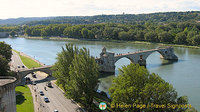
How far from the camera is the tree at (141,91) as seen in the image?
21.1m

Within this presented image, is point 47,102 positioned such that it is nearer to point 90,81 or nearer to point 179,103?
point 90,81

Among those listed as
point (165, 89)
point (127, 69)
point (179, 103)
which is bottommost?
point (179, 103)

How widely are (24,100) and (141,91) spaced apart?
1526cm

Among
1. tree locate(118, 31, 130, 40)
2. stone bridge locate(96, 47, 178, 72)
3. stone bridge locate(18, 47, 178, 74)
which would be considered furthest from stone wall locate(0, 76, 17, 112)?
tree locate(118, 31, 130, 40)

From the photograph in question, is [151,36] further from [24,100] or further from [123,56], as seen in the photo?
[24,100]

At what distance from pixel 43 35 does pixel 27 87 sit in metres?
110

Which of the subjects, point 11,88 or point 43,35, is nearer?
point 11,88

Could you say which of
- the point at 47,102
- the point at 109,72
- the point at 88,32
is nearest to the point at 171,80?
the point at 109,72

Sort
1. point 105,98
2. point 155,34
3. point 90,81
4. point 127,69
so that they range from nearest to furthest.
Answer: point 127,69 → point 90,81 → point 105,98 → point 155,34

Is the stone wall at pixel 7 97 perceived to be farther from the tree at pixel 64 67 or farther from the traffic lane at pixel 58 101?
the tree at pixel 64 67

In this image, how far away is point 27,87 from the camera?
34.4 meters

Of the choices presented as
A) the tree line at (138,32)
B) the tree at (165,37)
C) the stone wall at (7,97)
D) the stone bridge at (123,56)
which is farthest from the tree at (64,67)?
the tree at (165,37)

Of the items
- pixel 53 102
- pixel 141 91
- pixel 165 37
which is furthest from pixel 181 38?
pixel 141 91

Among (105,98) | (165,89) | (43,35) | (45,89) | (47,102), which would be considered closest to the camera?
(165,89)
